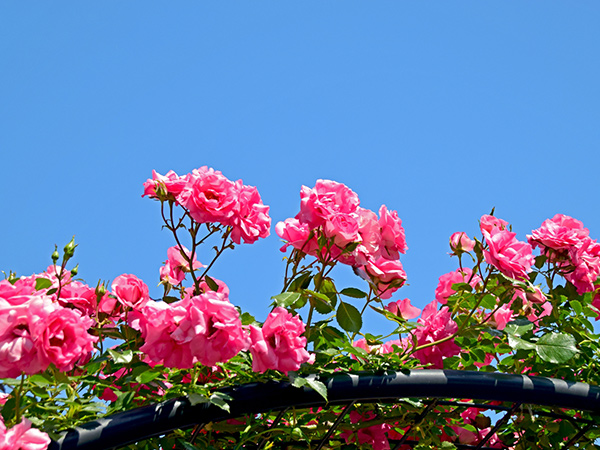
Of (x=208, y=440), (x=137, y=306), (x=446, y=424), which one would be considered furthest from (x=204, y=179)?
(x=446, y=424)

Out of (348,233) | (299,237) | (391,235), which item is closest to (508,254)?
(391,235)

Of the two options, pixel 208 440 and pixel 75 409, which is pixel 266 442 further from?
pixel 75 409

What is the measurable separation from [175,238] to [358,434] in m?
0.73

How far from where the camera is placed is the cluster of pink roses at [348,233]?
1.78 m

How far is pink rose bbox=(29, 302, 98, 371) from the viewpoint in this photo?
1341 mm

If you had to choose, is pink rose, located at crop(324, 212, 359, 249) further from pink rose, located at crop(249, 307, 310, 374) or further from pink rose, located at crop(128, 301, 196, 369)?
pink rose, located at crop(128, 301, 196, 369)

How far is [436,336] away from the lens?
6.42ft

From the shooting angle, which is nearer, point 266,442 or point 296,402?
point 296,402

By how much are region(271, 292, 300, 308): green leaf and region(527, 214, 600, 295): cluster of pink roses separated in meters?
0.97

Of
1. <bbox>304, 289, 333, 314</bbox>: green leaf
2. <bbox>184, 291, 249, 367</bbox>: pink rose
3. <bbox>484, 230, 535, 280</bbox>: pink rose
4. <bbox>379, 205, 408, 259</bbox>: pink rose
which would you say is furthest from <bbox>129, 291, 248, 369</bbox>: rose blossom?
<bbox>484, 230, 535, 280</bbox>: pink rose

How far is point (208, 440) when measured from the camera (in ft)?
5.73

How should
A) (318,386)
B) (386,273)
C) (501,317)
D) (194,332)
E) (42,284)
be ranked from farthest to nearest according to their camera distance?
(501,317), (386,273), (42,284), (318,386), (194,332)

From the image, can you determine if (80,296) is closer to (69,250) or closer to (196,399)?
(69,250)

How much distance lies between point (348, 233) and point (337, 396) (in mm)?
414
